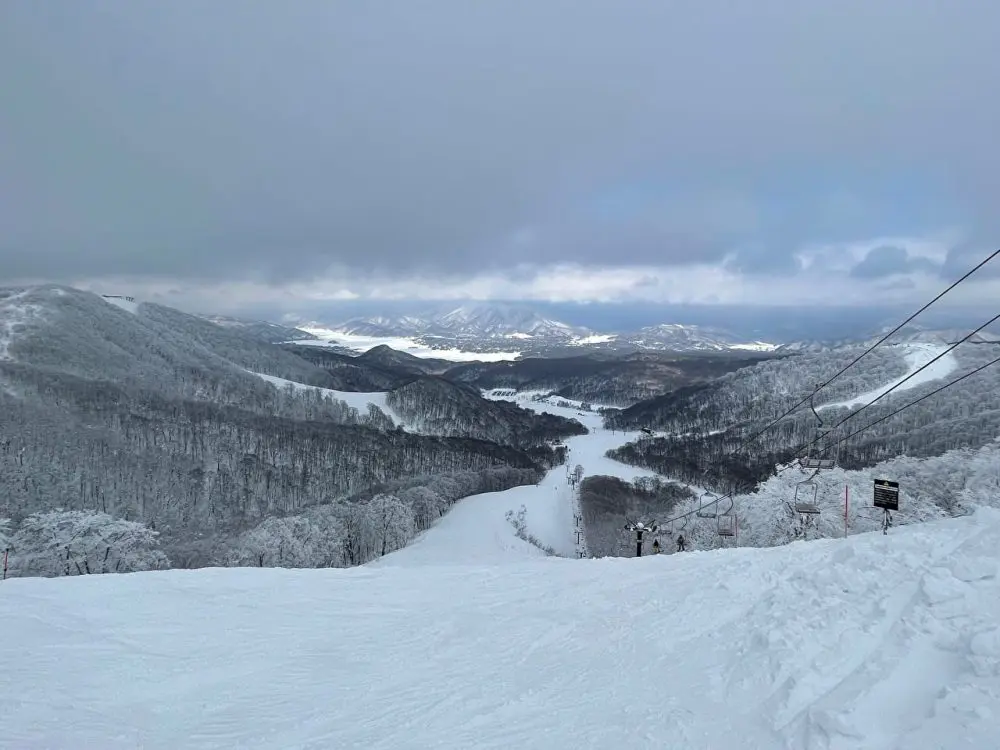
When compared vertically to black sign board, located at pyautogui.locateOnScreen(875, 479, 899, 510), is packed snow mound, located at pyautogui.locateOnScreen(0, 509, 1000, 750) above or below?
below

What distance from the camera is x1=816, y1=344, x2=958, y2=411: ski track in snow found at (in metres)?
142

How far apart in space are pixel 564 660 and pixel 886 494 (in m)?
10.3

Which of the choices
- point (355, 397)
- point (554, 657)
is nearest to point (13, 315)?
point (355, 397)

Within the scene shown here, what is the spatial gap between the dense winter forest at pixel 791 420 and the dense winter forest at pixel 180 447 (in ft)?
105

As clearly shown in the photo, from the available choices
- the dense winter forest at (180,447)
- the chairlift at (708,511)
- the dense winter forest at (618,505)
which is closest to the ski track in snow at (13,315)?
the dense winter forest at (180,447)

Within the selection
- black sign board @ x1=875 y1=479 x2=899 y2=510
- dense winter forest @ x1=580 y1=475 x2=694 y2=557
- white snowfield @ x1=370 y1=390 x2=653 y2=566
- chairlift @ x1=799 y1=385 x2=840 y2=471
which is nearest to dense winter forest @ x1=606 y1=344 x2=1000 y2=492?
chairlift @ x1=799 y1=385 x2=840 y2=471

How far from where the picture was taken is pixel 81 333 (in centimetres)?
15338

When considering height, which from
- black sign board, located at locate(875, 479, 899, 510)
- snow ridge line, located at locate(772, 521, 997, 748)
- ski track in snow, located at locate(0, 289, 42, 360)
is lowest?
snow ridge line, located at locate(772, 521, 997, 748)

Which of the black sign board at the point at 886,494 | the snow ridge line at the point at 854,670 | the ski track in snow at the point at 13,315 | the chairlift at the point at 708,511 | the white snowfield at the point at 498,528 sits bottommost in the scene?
the white snowfield at the point at 498,528

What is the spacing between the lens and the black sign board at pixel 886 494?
44.9 ft

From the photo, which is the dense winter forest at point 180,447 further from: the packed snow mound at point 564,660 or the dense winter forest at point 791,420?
the packed snow mound at point 564,660

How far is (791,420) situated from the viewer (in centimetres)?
14075

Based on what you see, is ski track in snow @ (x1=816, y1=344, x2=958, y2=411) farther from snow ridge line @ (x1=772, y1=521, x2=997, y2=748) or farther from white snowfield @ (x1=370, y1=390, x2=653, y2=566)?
snow ridge line @ (x1=772, y1=521, x2=997, y2=748)

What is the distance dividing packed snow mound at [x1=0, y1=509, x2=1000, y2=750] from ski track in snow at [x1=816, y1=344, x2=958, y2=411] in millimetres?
149054
